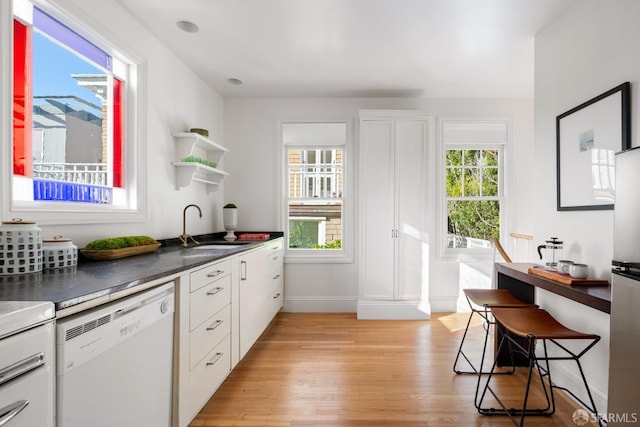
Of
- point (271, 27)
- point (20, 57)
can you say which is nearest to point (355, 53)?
point (271, 27)

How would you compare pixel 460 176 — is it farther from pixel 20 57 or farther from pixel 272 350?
pixel 20 57

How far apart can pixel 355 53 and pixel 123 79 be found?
1895 mm

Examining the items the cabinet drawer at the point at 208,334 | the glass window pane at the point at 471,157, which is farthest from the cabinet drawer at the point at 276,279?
the glass window pane at the point at 471,157

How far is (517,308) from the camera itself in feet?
7.52

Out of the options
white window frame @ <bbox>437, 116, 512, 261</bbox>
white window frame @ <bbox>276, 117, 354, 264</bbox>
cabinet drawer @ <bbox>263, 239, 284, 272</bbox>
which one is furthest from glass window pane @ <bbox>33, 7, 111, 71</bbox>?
white window frame @ <bbox>437, 116, 512, 261</bbox>

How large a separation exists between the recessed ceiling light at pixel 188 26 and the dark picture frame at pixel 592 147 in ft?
9.03

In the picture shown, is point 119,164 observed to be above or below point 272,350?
above

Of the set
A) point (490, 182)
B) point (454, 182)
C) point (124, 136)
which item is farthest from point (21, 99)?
point (490, 182)

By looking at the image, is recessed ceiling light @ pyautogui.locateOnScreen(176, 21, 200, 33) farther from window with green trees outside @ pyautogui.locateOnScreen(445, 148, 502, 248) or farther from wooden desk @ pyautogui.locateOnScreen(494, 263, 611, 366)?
window with green trees outside @ pyautogui.locateOnScreen(445, 148, 502, 248)

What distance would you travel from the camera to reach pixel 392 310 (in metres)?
3.84

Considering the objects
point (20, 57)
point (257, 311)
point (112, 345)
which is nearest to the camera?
point (112, 345)

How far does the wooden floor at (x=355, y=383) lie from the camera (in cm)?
198

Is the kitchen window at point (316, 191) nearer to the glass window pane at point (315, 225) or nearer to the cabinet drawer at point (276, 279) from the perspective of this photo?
the glass window pane at point (315, 225)

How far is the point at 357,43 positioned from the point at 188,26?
134 centimetres
